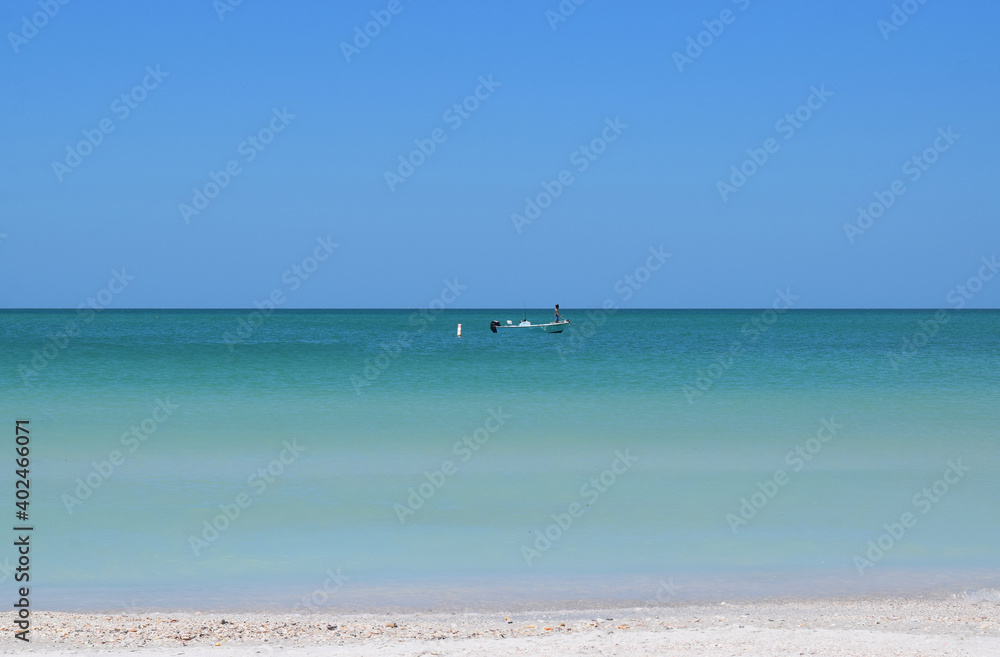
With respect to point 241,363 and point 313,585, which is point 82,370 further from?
point 313,585

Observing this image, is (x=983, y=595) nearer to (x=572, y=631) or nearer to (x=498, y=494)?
(x=572, y=631)

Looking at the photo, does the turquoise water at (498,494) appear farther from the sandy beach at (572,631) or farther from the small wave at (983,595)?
the sandy beach at (572,631)

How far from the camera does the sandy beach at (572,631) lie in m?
5.11

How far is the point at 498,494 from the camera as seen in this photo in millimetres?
9766


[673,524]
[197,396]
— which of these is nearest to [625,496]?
[673,524]

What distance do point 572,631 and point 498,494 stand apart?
4194mm

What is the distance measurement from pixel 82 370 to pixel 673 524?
896 inches

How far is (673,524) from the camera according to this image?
8.55 meters

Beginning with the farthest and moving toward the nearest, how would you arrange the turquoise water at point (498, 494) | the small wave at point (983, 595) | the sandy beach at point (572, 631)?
the turquoise water at point (498, 494) < the small wave at point (983, 595) < the sandy beach at point (572, 631)

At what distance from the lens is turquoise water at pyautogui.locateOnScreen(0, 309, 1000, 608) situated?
7.04m

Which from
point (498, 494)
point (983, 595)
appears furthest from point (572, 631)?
point (498, 494)

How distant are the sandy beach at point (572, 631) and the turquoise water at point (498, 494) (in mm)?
442

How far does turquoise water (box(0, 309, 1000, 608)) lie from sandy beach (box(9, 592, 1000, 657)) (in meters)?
0.44

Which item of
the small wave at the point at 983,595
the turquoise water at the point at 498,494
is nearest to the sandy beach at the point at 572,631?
the small wave at the point at 983,595
